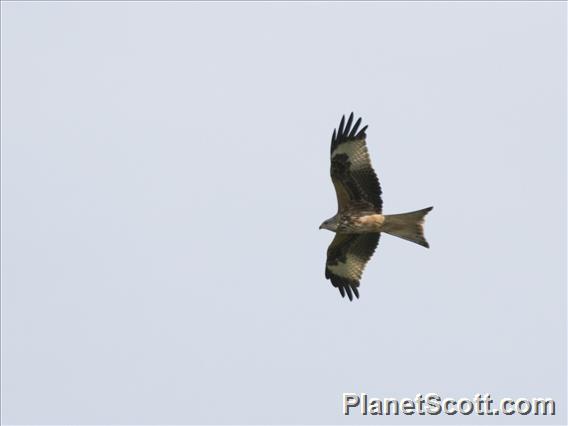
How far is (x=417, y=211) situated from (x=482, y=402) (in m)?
3.05

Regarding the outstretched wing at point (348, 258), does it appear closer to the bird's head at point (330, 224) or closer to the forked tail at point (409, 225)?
the bird's head at point (330, 224)

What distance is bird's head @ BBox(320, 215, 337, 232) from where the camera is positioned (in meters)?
14.1

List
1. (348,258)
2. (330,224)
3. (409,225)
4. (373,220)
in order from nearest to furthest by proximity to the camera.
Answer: (409,225) < (373,220) < (330,224) < (348,258)

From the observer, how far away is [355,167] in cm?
1374

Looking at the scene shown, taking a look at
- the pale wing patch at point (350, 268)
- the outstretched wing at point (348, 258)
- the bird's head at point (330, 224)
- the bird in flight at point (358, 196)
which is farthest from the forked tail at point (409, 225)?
the pale wing patch at point (350, 268)

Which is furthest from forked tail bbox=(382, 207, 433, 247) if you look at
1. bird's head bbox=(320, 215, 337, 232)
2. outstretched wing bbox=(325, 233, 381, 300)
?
outstretched wing bbox=(325, 233, 381, 300)

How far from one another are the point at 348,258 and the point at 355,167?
1918mm

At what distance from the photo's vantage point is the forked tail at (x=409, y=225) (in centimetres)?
1335

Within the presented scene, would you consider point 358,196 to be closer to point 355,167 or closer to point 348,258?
point 355,167

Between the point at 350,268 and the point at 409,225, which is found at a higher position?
the point at 409,225

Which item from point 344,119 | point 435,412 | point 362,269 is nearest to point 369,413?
point 435,412

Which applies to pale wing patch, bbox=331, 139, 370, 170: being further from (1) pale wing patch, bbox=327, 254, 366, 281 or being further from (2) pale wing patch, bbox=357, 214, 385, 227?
(1) pale wing patch, bbox=327, 254, 366, 281

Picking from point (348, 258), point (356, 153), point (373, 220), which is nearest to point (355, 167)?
point (356, 153)

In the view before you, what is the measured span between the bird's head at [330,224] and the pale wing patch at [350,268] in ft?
3.55
